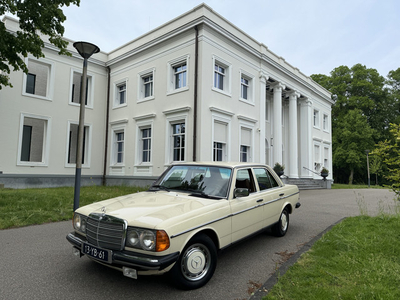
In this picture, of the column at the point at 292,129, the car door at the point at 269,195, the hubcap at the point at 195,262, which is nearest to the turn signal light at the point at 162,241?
the hubcap at the point at 195,262

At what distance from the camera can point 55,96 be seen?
54.1 ft

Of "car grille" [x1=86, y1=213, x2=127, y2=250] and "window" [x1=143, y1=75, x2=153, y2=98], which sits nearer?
"car grille" [x1=86, y1=213, x2=127, y2=250]

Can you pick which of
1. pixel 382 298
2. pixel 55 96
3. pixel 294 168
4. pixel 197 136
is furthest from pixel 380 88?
pixel 382 298

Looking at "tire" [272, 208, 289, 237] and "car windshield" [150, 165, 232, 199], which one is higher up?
"car windshield" [150, 165, 232, 199]

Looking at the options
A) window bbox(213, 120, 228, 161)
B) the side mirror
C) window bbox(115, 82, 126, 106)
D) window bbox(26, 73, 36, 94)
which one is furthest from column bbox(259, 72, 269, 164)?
window bbox(26, 73, 36, 94)

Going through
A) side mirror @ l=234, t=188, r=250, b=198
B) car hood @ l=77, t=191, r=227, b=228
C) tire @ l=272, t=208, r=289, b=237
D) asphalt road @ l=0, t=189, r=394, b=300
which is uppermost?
side mirror @ l=234, t=188, r=250, b=198

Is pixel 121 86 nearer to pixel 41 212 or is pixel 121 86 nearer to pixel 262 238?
pixel 41 212

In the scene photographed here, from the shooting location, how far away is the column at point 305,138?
2348 cm

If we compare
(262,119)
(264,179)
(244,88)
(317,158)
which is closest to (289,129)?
(317,158)

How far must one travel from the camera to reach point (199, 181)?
4.26 m

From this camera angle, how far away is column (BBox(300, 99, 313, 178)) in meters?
23.5

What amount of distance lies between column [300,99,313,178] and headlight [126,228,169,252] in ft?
73.2

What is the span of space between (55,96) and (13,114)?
2.58 metres

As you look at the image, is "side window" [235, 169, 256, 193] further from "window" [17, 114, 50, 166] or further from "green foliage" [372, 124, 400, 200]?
"window" [17, 114, 50, 166]
